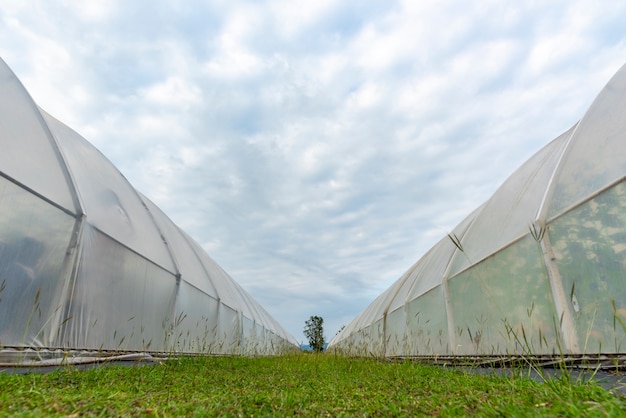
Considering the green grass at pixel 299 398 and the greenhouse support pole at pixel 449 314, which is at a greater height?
the greenhouse support pole at pixel 449 314

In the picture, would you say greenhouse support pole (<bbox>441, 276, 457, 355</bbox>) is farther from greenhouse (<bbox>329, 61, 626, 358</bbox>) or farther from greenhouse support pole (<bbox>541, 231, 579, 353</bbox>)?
greenhouse support pole (<bbox>541, 231, 579, 353</bbox>)

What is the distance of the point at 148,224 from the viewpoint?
901 cm

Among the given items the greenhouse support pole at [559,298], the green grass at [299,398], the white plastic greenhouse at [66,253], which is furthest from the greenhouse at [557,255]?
the white plastic greenhouse at [66,253]

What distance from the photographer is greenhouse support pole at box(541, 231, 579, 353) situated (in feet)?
15.9

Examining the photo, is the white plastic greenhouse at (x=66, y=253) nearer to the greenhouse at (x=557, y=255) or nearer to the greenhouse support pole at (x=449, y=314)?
the greenhouse at (x=557, y=255)

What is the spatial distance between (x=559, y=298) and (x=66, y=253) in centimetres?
722

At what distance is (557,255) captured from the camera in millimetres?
5305

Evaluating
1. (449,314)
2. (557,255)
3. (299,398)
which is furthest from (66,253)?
(449,314)

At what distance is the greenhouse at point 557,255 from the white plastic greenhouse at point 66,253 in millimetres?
4791

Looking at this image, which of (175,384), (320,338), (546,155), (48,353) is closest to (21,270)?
(48,353)

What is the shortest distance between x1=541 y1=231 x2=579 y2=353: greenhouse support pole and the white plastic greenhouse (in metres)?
5.43

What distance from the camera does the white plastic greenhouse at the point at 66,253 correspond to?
450 centimetres

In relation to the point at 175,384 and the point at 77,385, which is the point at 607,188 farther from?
the point at 77,385

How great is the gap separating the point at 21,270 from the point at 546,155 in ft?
30.4
